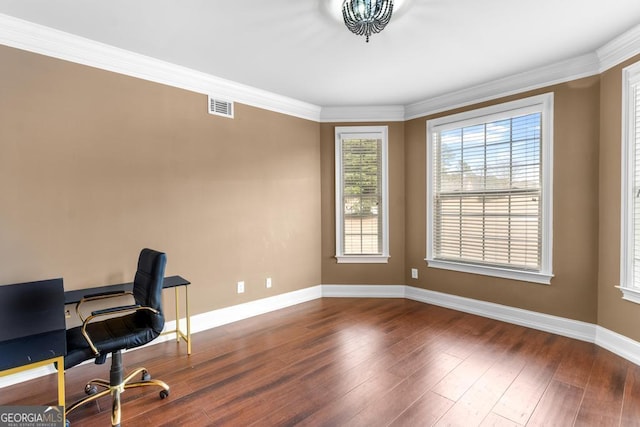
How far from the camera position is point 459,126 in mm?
3951

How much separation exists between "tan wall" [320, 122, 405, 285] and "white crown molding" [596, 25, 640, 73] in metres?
2.18

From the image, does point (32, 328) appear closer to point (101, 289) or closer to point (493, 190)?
point (101, 289)

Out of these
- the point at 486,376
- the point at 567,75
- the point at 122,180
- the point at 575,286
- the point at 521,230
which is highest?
the point at 567,75

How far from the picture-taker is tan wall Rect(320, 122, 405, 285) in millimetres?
4535

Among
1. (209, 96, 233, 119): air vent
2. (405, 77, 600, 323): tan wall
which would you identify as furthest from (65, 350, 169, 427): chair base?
(405, 77, 600, 323): tan wall

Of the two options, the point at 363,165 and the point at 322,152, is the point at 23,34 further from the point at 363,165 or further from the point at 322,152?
the point at 363,165

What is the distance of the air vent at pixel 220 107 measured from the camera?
3.49 m

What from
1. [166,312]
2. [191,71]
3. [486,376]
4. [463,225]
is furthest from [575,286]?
[191,71]

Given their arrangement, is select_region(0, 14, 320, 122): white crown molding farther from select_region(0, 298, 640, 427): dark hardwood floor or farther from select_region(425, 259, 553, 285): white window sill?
select_region(425, 259, 553, 285): white window sill

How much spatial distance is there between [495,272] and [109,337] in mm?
3746

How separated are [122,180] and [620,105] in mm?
4458

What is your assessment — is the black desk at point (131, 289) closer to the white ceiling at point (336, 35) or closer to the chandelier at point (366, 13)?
the white ceiling at point (336, 35)

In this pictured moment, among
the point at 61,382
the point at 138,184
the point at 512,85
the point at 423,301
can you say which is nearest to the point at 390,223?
the point at 423,301

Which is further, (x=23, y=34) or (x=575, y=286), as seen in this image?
(x=575, y=286)
